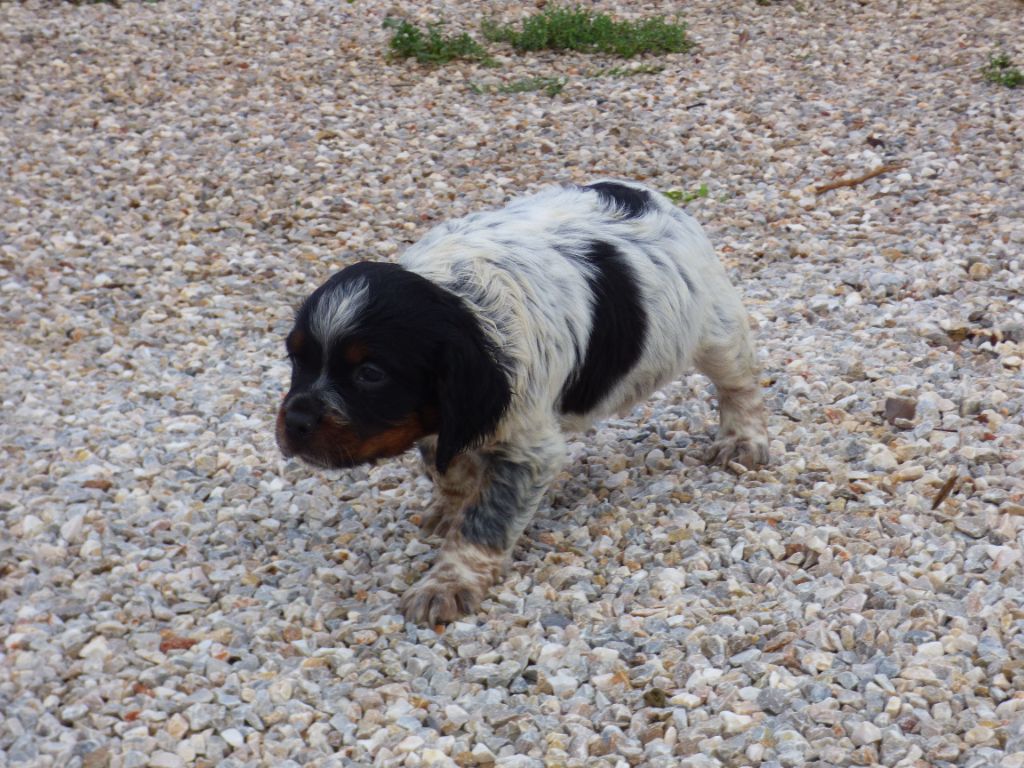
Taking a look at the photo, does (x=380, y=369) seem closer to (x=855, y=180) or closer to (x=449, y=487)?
(x=449, y=487)

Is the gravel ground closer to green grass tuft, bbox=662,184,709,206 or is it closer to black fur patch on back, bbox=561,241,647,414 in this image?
green grass tuft, bbox=662,184,709,206

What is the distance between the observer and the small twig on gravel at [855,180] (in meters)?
7.89

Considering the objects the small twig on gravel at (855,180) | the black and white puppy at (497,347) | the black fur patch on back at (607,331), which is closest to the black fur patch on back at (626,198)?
the black and white puppy at (497,347)

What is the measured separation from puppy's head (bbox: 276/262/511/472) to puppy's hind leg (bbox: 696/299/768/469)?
127 cm

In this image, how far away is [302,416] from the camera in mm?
3863

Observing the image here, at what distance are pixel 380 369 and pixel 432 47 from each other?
690 cm

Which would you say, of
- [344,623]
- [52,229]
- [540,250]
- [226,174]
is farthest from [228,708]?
[226,174]

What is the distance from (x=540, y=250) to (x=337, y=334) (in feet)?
2.79

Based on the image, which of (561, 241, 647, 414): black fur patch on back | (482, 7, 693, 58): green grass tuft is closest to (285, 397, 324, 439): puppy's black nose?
(561, 241, 647, 414): black fur patch on back

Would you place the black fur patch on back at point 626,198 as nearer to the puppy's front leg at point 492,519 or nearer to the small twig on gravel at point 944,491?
the puppy's front leg at point 492,519

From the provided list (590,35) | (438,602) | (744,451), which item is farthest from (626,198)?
(590,35)

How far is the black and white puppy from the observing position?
388 centimetres

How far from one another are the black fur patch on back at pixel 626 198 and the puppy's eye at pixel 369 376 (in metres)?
1.32

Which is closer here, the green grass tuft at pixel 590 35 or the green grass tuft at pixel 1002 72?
the green grass tuft at pixel 1002 72
